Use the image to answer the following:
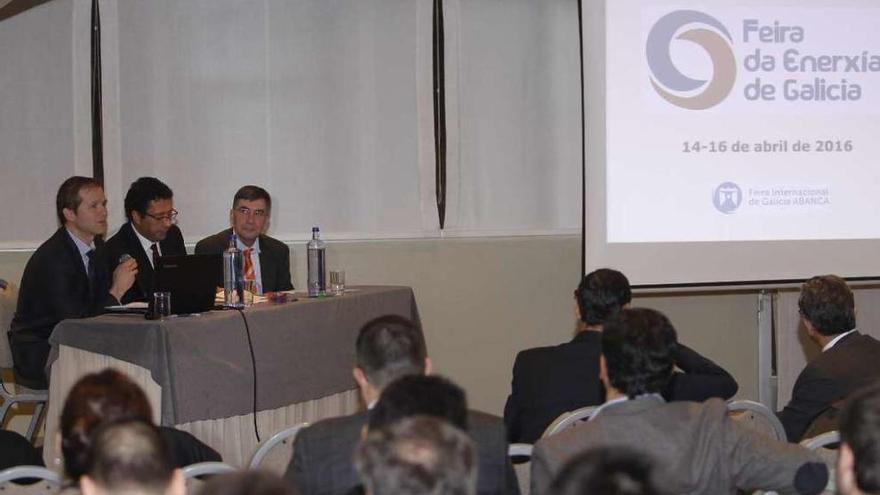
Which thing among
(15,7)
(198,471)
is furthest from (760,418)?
(15,7)

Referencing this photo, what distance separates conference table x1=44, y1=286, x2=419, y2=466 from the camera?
3883mm

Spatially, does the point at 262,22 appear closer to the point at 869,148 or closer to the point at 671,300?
the point at 671,300

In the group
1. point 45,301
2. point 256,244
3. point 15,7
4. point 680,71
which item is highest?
point 15,7

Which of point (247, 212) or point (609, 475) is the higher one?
point (247, 212)

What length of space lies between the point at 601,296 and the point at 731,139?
223 centimetres

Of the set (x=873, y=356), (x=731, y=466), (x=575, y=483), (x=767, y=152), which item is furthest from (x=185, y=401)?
(x=767, y=152)

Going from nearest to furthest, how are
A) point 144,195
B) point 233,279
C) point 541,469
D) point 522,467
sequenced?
point 541,469
point 522,467
point 233,279
point 144,195

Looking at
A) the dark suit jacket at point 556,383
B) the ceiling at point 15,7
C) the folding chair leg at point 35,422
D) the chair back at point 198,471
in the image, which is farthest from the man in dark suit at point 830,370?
the ceiling at point 15,7

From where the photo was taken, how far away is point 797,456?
2377 mm

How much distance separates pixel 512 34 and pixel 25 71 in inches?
109

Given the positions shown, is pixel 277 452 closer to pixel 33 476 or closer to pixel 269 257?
pixel 33 476

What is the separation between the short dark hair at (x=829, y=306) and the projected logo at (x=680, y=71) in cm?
169

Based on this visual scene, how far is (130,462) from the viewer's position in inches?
64.4

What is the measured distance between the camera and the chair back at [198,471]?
2463 mm
